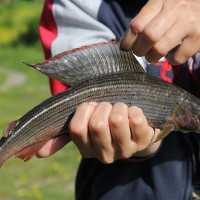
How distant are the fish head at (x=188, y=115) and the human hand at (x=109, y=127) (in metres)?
0.14

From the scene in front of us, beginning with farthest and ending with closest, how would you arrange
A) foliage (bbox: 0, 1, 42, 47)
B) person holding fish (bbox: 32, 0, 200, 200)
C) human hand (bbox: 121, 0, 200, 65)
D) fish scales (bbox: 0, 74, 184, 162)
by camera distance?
1. foliage (bbox: 0, 1, 42, 47)
2. person holding fish (bbox: 32, 0, 200, 200)
3. fish scales (bbox: 0, 74, 184, 162)
4. human hand (bbox: 121, 0, 200, 65)

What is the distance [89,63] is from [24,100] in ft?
21.9

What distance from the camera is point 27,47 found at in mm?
12852

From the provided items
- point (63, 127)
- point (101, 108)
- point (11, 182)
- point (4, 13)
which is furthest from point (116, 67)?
point (4, 13)

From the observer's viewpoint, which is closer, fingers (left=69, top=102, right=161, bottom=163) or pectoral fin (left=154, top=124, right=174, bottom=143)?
fingers (left=69, top=102, right=161, bottom=163)

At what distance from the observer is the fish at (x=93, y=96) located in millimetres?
1657

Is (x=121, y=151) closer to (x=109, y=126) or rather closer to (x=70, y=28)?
(x=109, y=126)

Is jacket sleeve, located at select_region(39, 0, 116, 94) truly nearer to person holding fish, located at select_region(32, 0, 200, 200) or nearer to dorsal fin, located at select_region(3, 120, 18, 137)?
person holding fish, located at select_region(32, 0, 200, 200)

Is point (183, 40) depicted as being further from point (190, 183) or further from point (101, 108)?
point (190, 183)

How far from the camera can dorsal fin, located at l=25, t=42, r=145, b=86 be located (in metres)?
1.69

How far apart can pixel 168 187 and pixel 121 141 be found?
72 cm

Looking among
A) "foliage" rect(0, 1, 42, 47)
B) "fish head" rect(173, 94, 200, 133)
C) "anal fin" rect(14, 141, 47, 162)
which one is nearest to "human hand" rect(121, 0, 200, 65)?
"fish head" rect(173, 94, 200, 133)

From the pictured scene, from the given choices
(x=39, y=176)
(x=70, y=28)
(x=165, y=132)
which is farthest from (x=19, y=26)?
(x=165, y=132)

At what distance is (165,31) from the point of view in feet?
5.10
